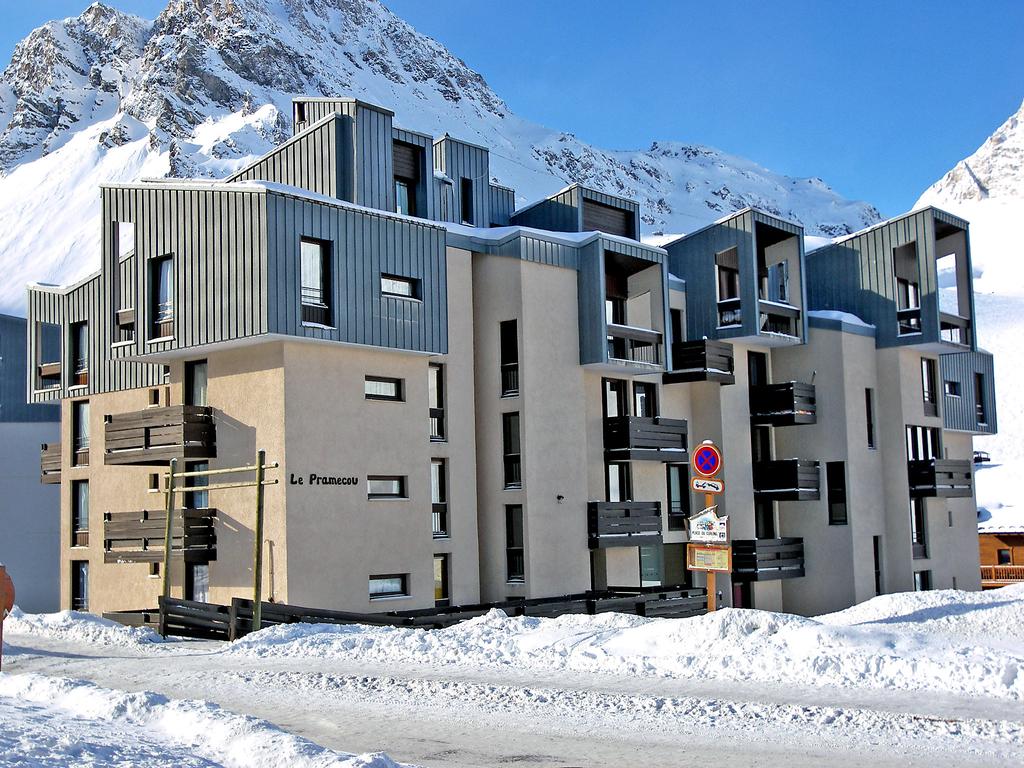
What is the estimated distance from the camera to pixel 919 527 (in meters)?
41.6

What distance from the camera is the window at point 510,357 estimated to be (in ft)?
101

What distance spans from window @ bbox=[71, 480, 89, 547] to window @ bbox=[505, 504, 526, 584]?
13868 millimetres

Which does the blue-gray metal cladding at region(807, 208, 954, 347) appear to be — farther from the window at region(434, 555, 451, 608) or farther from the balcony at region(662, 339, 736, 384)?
the window at region(434, 555, 451, 608)

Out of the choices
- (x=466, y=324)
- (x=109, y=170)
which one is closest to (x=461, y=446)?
(x=466, y=324)

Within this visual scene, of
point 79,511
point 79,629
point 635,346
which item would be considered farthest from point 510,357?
point 79,511

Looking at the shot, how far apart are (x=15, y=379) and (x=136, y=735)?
40176 mm

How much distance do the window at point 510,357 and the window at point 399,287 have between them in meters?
3.35

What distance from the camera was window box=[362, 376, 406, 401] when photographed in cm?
2786

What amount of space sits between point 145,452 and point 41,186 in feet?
531

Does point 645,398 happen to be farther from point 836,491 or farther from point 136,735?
point 136,735

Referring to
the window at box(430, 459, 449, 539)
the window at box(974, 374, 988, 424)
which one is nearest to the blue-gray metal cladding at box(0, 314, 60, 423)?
the window at box(430, 459, 449, 539)

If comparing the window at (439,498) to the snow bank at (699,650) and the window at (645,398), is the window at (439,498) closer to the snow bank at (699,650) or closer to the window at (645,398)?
the window at (645,398)

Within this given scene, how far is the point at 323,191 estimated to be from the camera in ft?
104

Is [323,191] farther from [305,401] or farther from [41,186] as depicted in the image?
[41,186]
